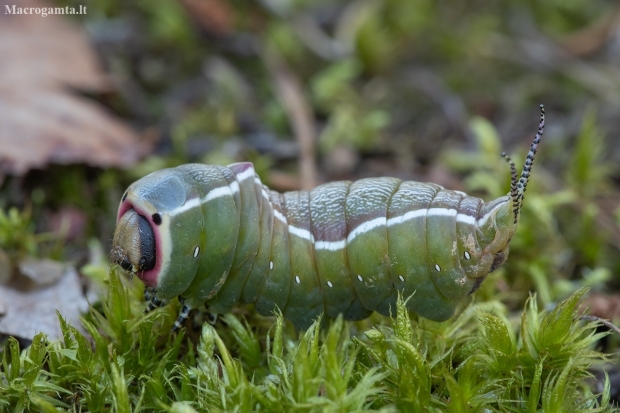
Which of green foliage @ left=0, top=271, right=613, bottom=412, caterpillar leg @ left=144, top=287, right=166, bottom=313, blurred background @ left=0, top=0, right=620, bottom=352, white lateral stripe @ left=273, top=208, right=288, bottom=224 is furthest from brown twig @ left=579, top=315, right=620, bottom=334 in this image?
caterpillar leg @ left=144, top=287, right=166, bottom=313

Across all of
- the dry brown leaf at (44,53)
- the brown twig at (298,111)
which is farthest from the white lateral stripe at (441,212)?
the dry brown leaf at (44,53)

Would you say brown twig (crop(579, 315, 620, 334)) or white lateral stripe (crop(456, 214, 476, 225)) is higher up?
white lateral stripe (crop(456, 214, 476, 225))

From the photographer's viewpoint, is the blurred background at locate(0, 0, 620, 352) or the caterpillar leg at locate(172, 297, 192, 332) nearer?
the caterpillar leg at locate(172, 297, 192, 332)

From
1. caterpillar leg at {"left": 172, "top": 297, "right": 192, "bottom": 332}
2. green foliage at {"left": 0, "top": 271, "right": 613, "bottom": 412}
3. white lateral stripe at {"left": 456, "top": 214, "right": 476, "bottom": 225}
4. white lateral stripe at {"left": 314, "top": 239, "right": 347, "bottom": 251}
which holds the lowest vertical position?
green foliage at {"left": 0, "top": 271, "right": 613, "bottom": 412}

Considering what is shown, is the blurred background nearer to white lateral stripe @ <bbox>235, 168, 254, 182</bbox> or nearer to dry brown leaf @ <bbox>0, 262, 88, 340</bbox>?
dry brown leaf @ <bbox>0, 262, 88, 340</bbox>

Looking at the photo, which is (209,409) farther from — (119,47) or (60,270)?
(119,47)

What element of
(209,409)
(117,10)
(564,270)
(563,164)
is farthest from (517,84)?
(209,409)
